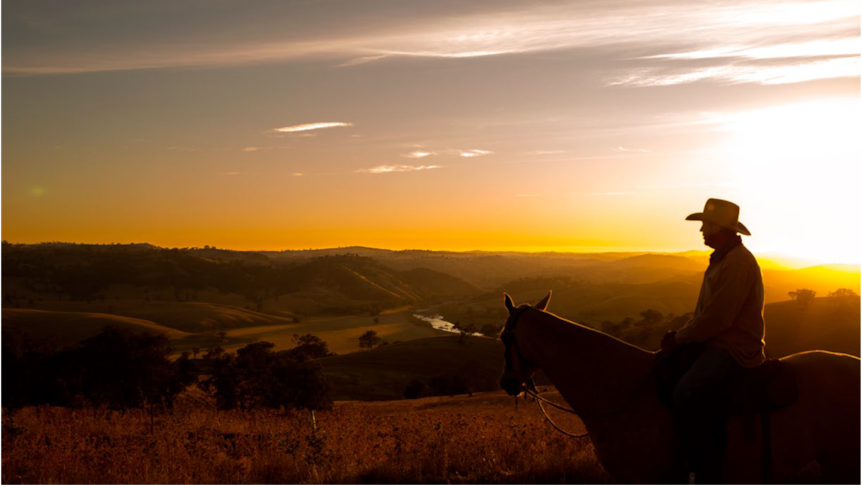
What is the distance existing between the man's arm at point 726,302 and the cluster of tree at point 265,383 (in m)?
37.2

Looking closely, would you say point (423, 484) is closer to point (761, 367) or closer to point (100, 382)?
point (761, 367)

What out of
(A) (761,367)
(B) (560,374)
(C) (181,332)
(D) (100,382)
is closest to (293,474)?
(B) (560,374)

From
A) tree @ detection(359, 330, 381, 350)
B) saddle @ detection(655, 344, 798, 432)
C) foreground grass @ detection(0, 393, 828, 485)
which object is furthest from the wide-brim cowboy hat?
tree @ detection(359, 330, 381, 350)

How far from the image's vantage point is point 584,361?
6844mm

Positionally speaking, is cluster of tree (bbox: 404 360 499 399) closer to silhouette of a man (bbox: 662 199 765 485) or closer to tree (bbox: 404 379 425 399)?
tree (bbox: 404 379 425 399)

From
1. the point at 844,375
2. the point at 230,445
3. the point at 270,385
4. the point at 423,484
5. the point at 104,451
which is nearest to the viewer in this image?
the point at 844,375

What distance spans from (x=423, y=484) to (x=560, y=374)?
3336 mm

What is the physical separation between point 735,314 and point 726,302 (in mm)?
139

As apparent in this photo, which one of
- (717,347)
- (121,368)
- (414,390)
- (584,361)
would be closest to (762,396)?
(717,347)

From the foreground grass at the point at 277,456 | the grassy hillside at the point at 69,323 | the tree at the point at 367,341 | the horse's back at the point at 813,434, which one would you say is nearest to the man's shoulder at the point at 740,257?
the horse's back at the point at 813,434

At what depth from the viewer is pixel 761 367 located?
5926 mm

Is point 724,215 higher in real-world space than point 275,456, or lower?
higher

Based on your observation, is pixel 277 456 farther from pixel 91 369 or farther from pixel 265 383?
pixel 265 383

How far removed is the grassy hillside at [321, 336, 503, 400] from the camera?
68.4m
